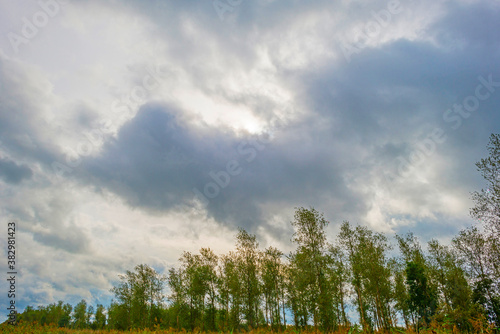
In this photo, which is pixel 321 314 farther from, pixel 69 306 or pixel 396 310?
pixel 69 306

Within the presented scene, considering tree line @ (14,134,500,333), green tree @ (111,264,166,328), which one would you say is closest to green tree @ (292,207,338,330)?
tree line @ (14,134,500,333)

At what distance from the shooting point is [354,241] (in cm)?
5969

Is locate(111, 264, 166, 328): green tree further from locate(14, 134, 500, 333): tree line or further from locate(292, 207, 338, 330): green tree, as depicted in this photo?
locate(292, 207, 338, 330): green tree

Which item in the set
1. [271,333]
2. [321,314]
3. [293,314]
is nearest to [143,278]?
[293,314]

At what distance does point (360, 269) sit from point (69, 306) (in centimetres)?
14024

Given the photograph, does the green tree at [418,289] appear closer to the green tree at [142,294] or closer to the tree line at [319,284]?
the tree line at [319,284]

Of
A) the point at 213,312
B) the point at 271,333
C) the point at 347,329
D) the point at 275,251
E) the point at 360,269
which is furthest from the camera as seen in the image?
the point at 275,251

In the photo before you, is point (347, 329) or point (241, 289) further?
point (241, 289)

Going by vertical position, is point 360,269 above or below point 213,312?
above

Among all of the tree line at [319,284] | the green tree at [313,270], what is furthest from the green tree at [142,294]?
the green tree at [313,270]

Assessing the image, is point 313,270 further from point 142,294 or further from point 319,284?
point 142,294

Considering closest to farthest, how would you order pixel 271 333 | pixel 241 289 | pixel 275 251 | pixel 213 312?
1. pixel 271 333
2. pixel 241 289
3. pixel 213 312
4. pixel 275 251

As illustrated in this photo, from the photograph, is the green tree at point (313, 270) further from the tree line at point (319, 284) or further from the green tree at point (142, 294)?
the green tree at point (142, 294)

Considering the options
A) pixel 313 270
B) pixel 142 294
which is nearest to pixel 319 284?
pixel 313 270
